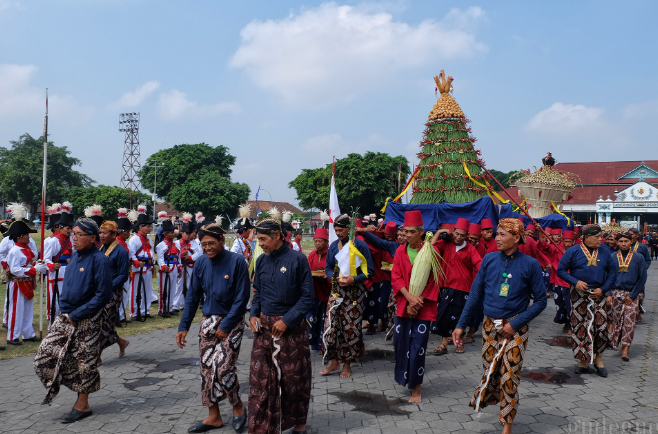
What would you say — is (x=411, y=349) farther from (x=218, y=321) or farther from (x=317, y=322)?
(x=317, y=322)

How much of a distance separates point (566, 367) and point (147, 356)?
5.93 meters

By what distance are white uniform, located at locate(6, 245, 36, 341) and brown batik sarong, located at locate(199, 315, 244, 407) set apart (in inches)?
187

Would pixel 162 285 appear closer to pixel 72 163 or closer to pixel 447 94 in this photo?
pixel 447 94

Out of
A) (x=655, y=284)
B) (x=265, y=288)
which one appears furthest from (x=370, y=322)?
(x=655, y=284)

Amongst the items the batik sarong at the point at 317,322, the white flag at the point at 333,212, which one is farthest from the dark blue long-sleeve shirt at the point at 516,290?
the batik sarong at the point at 317,322

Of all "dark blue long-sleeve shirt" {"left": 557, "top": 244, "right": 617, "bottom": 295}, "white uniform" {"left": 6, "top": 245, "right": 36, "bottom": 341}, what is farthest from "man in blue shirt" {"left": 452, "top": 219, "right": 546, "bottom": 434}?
"white uniform" {"left": 6, "top": 245, "right": 36, "bottom": 341}

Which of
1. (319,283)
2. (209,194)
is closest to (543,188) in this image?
(319,283)

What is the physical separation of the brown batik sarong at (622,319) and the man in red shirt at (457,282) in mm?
2249

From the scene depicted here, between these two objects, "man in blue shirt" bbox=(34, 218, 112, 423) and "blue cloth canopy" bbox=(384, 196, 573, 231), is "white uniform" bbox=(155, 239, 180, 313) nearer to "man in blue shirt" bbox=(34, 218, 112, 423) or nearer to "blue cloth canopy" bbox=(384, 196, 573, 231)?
"man in blue shirt" bbox=(34, 218, 112, 423)

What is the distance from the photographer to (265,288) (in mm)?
4531

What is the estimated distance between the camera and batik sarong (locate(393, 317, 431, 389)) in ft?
18.0

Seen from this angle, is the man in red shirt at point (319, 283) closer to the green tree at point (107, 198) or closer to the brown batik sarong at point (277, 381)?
the brown batik sarong at point (277, 381)

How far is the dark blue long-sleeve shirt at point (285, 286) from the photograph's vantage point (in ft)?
14.5

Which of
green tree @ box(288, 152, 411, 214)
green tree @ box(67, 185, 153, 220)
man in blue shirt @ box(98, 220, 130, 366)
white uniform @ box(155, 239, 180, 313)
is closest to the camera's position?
man in blue shirt @ box(98, 220, 130, 366)
